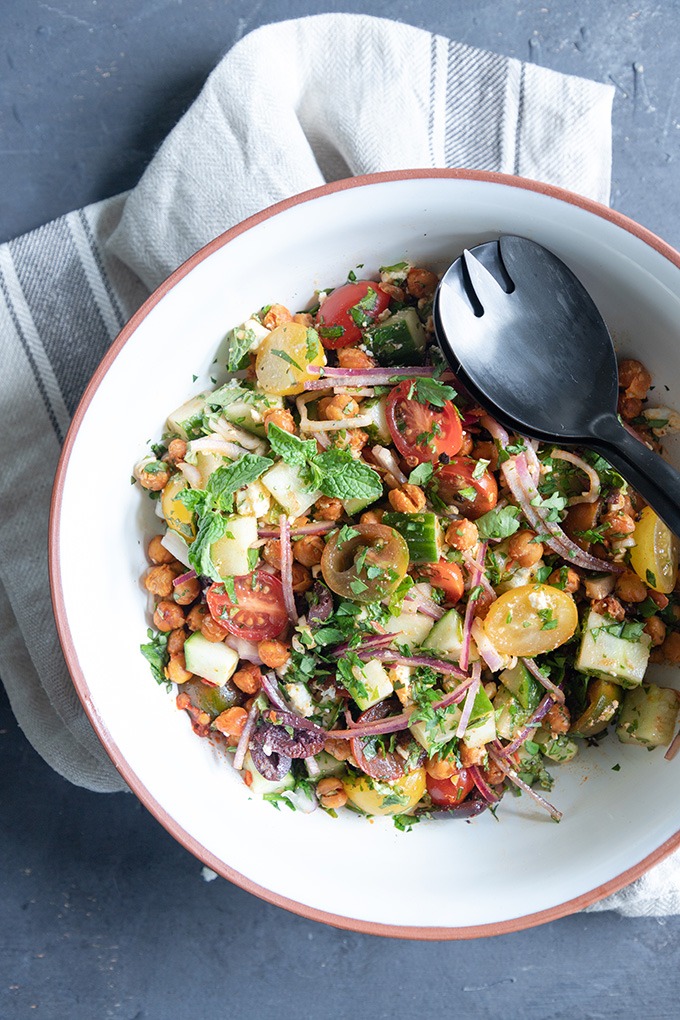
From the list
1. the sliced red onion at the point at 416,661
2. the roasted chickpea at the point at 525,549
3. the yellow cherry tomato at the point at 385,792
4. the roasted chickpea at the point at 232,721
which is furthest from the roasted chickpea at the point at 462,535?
the roasted chickpea at the point at 232,721

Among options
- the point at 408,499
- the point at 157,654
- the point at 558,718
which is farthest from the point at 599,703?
the point at 157,654

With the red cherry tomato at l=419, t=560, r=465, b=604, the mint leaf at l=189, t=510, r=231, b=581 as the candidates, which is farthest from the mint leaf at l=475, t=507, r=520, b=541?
the mint leaf at l=189, t=510, r=231, b=581

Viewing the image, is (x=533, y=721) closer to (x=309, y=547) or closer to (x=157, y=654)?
(x=309, y=547)

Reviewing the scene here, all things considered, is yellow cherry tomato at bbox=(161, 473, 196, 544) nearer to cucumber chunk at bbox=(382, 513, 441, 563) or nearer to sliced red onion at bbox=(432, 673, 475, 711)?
cucumber chunk at bbox=(382, 513, 441, 563)

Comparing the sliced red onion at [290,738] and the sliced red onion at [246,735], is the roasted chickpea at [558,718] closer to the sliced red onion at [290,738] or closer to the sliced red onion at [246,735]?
the sliced red onion at [290,738]

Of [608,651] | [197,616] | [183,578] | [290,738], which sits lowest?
[290,738]

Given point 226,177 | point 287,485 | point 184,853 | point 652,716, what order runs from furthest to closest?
point 184,853
point 226,177
point 652,716
point 287,485
